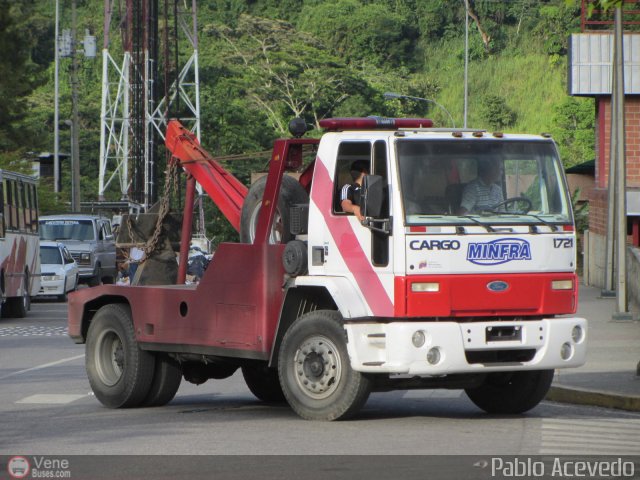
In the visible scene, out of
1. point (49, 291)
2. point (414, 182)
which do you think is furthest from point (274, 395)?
point (49, 291)

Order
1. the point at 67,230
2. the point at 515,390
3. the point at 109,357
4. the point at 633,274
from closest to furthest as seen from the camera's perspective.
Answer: the point at 515,390 → the point at 109,357 → the point at 633,274 → the point at 67,230

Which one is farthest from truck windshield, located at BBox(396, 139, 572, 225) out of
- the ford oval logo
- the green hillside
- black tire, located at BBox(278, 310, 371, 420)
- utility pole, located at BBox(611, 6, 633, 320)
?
the green hillside

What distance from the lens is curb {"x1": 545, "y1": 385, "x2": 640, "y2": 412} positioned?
45.6 feet

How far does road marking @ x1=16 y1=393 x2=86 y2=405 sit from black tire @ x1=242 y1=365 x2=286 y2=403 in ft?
5.96

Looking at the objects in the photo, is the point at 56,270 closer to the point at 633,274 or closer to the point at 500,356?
the point at 633,274

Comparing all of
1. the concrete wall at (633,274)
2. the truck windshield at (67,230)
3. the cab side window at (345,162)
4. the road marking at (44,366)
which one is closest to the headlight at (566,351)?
the cab side window at (345,162)

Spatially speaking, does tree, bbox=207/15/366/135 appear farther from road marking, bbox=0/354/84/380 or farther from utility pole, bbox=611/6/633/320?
road marking, bbox=0/354/84/380

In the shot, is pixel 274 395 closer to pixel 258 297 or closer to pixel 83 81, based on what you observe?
pixel 258 297

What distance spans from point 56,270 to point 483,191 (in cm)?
2956

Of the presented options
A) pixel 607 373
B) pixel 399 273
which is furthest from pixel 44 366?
pixel 399 273

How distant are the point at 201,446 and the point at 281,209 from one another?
262cm

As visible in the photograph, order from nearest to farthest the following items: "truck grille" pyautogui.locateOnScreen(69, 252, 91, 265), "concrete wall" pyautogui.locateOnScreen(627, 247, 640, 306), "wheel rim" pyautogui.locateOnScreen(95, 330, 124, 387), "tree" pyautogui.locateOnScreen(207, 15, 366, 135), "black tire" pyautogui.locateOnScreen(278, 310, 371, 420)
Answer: "black tire" pyautogui.locateOnScreen(278, 310, 371, 420)
"wheel rim" pyautogui.locateOnScreen(95, 330, 124, 387)
"concrete wall" pyautogui.locateOnScreen(627, 247, 640, 306)
"truck grille" pyautogui.locateOnScreen(69, 252, 91, 265)
"tree" pyautogui.locateOnScreen(207, 15, 366, 135)

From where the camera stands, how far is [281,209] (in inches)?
500

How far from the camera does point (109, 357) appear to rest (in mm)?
14305
